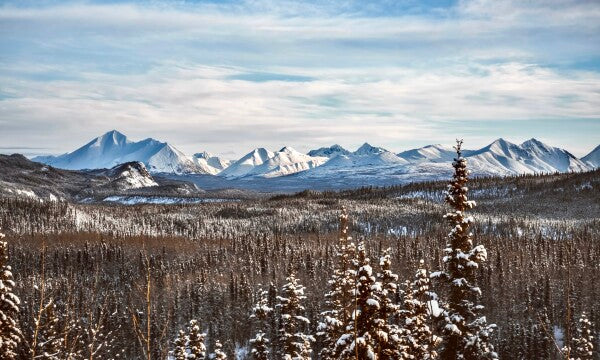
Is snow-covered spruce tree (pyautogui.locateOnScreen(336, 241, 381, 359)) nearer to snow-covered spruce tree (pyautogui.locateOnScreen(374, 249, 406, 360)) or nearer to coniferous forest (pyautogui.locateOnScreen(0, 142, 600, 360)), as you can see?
coniferous forest (pyautogui.locateOnScreen(0, 142, 600, 360))

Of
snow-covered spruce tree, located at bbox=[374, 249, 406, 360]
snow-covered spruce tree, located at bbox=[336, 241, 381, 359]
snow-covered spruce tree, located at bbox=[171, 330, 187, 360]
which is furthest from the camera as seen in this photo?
snow-covered spruce tree, located at bbox=[171, 330, 187, 360]

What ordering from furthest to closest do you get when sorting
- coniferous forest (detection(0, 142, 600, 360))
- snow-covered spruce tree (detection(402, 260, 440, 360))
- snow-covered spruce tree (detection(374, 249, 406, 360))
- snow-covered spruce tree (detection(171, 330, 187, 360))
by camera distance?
1. snow-covered spruce tree (detection(171, 330, 187, 360))
2. snow-covered spruce tree (detection(402, 260, 440, 360))
3. coniferous forest (detection(0, 142, 600, 360))
4. snow-covered spruce tree (detection(374, 249, 406, 360))

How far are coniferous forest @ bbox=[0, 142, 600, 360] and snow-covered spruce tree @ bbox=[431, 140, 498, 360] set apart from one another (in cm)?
7

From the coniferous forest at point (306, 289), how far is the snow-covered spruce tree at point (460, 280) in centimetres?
7

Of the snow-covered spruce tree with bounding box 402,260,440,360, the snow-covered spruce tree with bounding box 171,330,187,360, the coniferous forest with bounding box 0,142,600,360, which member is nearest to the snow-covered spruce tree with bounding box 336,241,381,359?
the coniferous forest with bounding box 0,142,600,360

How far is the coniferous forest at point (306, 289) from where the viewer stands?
22.3 m

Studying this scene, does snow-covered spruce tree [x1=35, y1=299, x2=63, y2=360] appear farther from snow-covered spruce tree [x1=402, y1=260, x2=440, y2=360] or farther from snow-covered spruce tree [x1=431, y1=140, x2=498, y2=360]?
snow-covered spruce tree [x1=431, y1=140, x2=498, y2=360]

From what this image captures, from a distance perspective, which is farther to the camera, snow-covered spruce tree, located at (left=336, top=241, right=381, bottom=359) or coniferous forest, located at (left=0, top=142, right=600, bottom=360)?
coniferous forest, located at (left=0, top=142, right=600, bottom=360)

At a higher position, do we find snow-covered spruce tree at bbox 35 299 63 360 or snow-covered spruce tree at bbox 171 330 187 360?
snow-covered spruce tree at bbox 35 299 63 360

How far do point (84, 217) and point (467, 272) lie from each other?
198m

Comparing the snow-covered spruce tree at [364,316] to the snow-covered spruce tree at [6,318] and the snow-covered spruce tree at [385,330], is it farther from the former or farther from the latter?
the snow-covered spruce tree at [6,318]

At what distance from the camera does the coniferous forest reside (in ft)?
73.3

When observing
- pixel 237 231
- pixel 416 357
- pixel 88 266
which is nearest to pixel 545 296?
pixel 416 357

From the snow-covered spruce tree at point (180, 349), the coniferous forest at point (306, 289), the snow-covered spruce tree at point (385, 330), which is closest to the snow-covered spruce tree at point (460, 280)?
the coniferous forest at point (306, 289)
